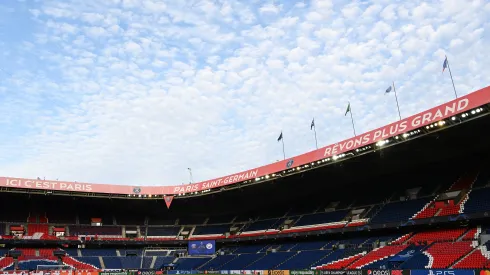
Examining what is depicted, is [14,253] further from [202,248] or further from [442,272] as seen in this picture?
[442,272]

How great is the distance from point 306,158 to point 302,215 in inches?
592

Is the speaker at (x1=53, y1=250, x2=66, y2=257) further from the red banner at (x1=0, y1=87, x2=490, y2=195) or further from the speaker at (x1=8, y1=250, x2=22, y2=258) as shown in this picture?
the red banner at (x1=0, y1=87, x2=490, y2=195)

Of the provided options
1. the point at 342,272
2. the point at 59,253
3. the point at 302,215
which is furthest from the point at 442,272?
the point at 59,253

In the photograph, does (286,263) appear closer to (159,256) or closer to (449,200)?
(449,200)

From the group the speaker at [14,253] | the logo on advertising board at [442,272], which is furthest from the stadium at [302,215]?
the speaker at [14,253]

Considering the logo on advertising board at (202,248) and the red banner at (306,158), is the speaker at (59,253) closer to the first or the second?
the red banner at (306,158)

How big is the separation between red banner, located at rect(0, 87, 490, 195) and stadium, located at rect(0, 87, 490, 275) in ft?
0.36

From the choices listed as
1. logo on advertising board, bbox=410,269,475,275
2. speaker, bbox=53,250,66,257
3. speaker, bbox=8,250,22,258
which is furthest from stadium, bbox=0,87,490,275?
speaker, bbox=53,250,66,257

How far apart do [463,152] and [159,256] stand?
147ft

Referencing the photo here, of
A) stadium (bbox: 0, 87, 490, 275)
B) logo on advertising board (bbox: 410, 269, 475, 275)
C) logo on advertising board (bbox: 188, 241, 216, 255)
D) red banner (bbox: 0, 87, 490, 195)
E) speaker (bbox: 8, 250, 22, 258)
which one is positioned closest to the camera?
logo on advertising board (bbox: 410, 269, 475, 275)

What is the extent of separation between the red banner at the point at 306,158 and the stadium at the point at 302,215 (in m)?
0.11

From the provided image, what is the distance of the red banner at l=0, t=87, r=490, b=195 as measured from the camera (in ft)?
95.3

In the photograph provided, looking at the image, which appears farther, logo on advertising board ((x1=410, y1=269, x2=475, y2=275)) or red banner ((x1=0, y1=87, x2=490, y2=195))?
red banner ((x1=0, y1=87, x2=490, y2=195))

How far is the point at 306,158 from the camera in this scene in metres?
43.2
